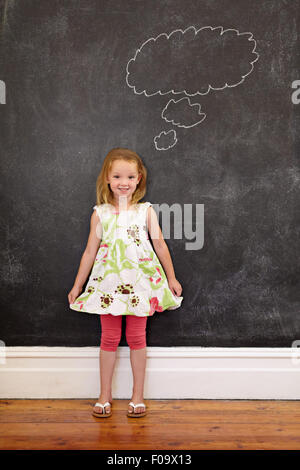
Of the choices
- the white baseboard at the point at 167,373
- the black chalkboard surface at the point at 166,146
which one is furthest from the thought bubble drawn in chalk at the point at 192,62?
the white baseboard at the point at 167,373

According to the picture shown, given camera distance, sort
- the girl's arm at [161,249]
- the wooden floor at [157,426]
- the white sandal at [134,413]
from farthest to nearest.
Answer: the girl's arm at [161,249]
the white sandal at [134,413]
the wooden floor at [157,426]

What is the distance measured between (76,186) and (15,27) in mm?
777

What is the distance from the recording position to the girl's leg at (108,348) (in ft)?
6.44

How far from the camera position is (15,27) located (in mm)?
2018

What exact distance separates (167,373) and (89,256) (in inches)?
26.1

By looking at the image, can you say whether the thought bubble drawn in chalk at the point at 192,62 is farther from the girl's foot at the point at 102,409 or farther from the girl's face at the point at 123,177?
the girl's foot at the point at 102,409

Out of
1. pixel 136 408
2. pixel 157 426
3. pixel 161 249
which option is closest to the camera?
pixel 157 426

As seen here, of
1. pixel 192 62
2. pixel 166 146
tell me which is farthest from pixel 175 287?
pixel 192 62

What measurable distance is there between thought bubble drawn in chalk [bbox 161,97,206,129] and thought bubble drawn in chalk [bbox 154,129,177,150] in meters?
0.05

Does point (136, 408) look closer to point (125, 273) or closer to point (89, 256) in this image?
point (125, 273)

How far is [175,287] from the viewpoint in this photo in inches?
79.4

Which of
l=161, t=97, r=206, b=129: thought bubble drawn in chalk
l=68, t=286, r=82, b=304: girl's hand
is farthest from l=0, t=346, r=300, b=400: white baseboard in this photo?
l=161, t=97, r=206, b=129: thought bubble drawn in chalk

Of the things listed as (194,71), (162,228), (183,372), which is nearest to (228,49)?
(194,71)
